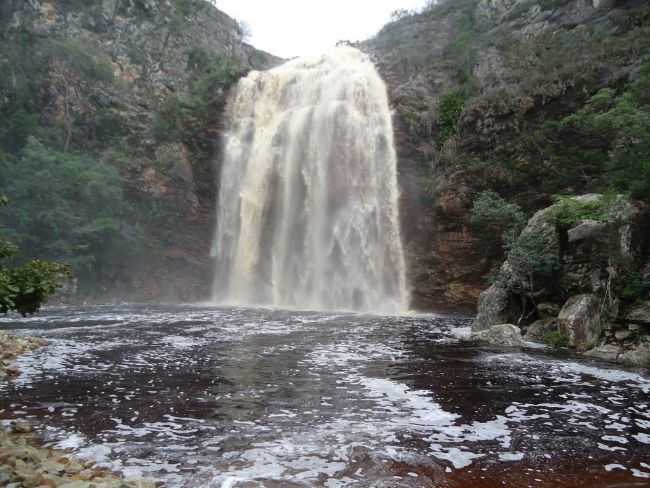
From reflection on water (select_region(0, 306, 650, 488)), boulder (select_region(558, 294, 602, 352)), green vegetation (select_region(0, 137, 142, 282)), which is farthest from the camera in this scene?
green vegetation (select_region(0, 137, 142, 282))

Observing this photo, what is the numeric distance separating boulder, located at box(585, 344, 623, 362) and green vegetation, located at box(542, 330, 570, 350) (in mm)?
804

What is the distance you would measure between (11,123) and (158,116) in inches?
350

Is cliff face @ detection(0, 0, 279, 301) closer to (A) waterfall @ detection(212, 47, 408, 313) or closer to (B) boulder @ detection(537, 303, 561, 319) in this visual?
(A) waterfall @ detection(212, 47, 408, 313)

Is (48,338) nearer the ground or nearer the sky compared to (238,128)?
nearer the ground

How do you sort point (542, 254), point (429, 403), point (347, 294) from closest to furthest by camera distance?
point (429, 403) < point (542, 254) < point (347, 294)

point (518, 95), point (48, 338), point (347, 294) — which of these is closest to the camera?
point (48, 338)

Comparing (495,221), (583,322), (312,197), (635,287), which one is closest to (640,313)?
(635,287)

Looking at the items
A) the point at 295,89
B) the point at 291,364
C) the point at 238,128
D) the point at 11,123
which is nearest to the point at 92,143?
the point at 11,123

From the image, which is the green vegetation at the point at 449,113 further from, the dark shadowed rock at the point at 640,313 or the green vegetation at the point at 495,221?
the dark shadowed rock at the point at 640,313

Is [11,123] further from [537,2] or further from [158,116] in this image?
[537,2]

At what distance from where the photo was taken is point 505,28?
111 feet

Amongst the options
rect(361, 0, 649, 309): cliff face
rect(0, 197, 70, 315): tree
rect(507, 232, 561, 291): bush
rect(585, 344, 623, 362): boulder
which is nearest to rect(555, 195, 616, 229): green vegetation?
rect(507, 232, 561, 291): bush

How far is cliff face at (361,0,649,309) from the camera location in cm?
2209

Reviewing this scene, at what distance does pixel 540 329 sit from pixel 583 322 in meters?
1.61
